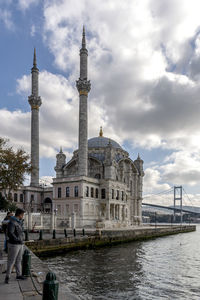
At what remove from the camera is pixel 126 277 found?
1528 centimetres

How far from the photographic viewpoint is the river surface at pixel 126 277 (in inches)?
491

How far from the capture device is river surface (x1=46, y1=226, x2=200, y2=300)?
40.9 ft

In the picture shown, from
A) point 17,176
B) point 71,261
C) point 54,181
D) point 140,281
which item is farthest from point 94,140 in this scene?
point 140,281

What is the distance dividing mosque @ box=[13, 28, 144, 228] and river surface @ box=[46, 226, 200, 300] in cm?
1820

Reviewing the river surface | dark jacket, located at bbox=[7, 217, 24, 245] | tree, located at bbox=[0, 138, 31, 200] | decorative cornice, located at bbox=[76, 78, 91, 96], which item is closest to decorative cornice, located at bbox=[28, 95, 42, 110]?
decorative cornice, located at bbox=[76, 78, 91, 96]

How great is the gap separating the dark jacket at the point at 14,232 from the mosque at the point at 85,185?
30.5 m

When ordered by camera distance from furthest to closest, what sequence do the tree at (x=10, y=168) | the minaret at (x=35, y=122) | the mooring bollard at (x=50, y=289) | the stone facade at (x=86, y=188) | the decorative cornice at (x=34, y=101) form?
the decorative cornice at (x=34, y=101)
the minaret at (x=35, y=122)
the stone facade at (x=86, y=188)
the tree at (x=10, y=168)
the mooring bollard at (x=50, y=289)

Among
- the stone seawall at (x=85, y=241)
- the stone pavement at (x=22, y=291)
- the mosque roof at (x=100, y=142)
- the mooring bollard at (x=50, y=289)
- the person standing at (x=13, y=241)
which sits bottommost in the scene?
the stone seawall at (x=85, y=241)

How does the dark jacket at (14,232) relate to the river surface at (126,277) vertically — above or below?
above

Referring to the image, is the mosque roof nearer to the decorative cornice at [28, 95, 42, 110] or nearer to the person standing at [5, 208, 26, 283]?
the decorative cornice at [28, 95, 42, 110]

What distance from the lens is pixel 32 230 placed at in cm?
2912

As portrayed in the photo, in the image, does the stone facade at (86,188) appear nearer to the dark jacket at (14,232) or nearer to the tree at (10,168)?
the tree at (10,168)

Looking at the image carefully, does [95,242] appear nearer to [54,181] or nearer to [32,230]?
[32,230]

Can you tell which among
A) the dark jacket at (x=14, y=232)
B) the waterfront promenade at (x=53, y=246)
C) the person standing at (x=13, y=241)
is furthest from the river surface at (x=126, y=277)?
the dark jacket at (x=14, y=232)
